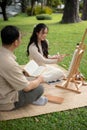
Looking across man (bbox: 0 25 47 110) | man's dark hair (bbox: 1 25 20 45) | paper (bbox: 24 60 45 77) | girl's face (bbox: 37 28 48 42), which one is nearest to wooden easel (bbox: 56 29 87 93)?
paper (bbox: 24 60 45 77)

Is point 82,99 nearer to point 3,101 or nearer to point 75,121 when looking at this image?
point 75,121

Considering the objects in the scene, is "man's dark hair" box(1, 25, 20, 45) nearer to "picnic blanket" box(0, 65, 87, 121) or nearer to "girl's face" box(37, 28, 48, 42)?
"picnic blanket" box(0, 65, 87, 121)

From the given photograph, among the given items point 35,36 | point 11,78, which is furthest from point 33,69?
point 11,78

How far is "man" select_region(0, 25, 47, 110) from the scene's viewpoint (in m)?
4.20

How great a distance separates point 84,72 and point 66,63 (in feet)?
2.84

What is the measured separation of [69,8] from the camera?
17.5 meters

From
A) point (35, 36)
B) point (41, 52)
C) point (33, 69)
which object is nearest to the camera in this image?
point (33, 69)

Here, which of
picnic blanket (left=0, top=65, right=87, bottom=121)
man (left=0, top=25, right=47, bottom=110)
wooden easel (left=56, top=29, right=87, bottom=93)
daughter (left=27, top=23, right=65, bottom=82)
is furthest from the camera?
daughter (left=27, top=23, right=65, bottom=82)

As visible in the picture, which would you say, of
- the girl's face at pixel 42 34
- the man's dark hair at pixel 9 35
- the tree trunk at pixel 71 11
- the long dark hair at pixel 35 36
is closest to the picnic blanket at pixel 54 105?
the long dark hair at pixel 35 36

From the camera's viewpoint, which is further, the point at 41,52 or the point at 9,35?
the point at 41,52

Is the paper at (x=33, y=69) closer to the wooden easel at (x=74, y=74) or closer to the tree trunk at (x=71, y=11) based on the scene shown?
the wooden easel at (x=74, y=74)

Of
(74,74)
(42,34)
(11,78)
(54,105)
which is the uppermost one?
(42,34)

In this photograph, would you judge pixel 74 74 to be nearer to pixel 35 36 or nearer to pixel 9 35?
pixel 35 36

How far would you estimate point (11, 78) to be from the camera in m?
4.21
